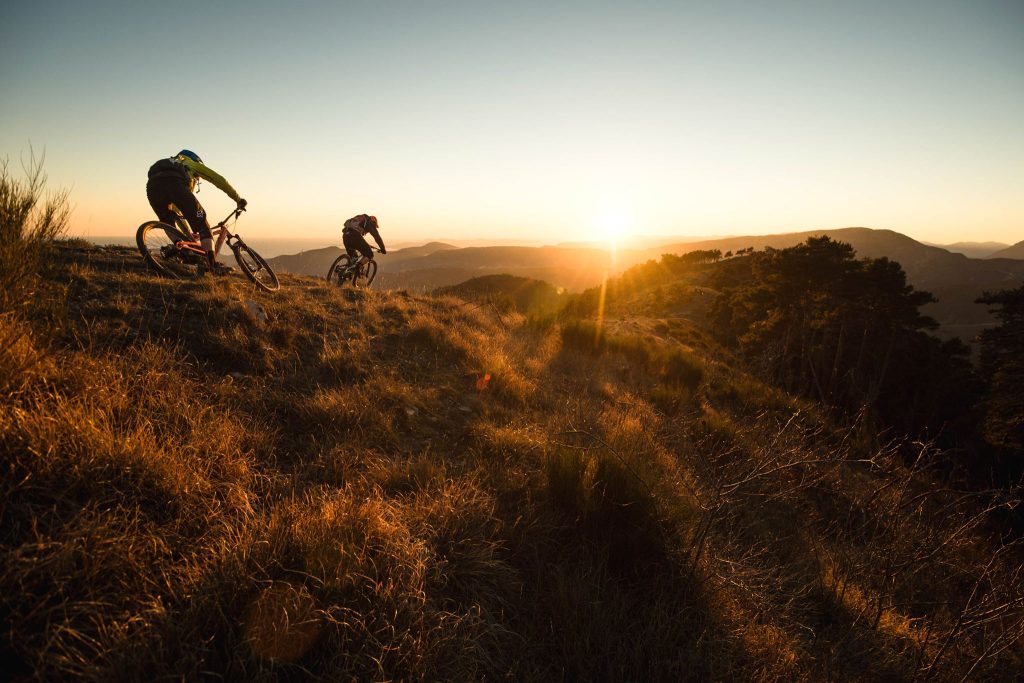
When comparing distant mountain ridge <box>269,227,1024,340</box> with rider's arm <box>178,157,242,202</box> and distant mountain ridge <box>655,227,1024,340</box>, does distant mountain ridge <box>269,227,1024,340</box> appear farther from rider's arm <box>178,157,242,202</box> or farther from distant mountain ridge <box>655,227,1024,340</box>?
rider's arm <box>178,157,242,202</box>

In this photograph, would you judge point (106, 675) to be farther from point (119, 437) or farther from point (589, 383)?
point (589, 383)

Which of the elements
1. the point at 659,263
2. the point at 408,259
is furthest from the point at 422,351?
the point at 408,259

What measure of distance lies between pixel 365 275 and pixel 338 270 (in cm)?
80

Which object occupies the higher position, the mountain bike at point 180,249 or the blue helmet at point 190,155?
the blue helmet at point 190,155

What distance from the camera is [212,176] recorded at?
6.88m

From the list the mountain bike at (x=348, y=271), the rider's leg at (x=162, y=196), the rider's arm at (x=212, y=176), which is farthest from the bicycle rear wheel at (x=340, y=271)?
the rider's leg at (x=162, y=196)

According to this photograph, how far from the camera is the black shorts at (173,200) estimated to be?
626cm

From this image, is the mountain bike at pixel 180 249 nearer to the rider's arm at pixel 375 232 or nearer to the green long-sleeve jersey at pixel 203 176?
the green long-sleeve jersey at pixel 203 176

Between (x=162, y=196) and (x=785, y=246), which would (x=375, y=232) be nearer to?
(x=162, y=196)

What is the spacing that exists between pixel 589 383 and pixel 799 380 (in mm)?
26432

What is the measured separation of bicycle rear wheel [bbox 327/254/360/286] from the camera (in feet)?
35.4

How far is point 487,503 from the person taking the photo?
259cm

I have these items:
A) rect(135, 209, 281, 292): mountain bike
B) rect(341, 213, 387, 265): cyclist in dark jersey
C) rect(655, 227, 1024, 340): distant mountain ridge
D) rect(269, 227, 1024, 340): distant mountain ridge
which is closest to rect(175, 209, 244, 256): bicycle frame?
rect(135, 209, 281, 292): mountain bike

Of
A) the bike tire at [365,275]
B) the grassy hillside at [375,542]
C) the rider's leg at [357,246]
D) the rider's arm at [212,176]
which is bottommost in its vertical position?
the grassy hillside at [375,542]
